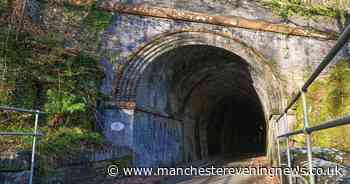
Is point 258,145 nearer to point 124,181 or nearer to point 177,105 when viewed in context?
point 177,105

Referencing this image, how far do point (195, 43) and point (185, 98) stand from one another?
4.53 metres

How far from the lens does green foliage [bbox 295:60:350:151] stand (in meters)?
9.07

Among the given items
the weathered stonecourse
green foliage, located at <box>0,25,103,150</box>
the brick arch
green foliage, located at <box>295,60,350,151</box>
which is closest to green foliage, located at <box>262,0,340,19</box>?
the weathered stonecourse

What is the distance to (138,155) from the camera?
395 inches

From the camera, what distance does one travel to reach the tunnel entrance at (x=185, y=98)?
35.5ft

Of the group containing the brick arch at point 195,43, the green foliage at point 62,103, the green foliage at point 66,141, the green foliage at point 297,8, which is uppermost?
the green foliage at point 297,8

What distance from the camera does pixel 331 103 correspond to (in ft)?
31.9

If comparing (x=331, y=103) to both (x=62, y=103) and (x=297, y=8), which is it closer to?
(x=297, y=8)

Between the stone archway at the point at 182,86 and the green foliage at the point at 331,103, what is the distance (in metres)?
1.17

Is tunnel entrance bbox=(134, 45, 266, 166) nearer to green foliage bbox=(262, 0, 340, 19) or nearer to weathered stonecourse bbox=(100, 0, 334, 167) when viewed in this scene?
weathered stonecourse bbox=(100, 0, 334, 167)

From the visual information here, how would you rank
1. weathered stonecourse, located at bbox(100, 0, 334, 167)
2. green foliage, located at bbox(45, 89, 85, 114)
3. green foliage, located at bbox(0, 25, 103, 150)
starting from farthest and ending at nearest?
weathered stonecourse, located at bbox(100, 0, 334, 167) < green foliage, located at bbox(45, 89, 85, 114) < green foliage, located at bbox(0, 25, 103, 150)

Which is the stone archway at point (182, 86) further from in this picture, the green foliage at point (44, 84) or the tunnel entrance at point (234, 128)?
the tunnel entrance at point (234, 128)

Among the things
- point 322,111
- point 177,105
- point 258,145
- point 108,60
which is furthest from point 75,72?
point 258,145

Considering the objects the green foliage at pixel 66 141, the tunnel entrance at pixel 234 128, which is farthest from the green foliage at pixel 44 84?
the tunnel entrance at pixel 234 128
